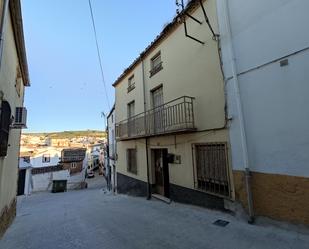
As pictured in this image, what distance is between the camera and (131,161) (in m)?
13.2

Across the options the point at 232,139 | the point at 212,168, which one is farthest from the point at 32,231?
the point at 232,139

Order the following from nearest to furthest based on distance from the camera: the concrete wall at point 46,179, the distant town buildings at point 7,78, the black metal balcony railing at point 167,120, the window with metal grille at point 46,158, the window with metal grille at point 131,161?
the distant town buildings at point 7,78
the black metal balcony railing at point 167,120
the window with metal grille at point 131,161
the concrete wall at point 46,179
the window with metal grille at point 46,158

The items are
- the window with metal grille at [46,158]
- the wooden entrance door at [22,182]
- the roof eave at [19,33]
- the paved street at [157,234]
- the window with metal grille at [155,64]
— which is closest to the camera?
the paved street at [157,234]

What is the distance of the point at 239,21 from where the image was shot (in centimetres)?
570

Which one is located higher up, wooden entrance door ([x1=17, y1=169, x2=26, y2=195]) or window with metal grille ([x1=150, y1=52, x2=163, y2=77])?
window with metal grille ([x1=150, y1=52, x2=163, y2=77])

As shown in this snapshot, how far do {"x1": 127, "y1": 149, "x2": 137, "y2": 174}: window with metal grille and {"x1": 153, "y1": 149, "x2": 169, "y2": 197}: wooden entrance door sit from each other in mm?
2378

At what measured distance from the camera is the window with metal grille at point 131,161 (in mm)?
12648

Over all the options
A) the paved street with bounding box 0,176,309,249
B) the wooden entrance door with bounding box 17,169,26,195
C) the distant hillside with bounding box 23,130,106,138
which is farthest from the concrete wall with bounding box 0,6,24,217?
the distant hillside with bounding box 23,130,106,138

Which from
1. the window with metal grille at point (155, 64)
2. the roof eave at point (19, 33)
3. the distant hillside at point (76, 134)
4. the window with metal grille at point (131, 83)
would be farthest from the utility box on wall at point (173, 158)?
the distant hillside at point (76, 134)

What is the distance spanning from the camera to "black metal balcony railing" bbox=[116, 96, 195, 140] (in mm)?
7543

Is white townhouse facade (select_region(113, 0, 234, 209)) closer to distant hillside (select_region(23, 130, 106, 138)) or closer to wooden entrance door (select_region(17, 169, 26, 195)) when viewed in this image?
wooden entrance door (select_region(17, 169, 26, 195))

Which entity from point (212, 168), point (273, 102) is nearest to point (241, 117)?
point (273, 102)

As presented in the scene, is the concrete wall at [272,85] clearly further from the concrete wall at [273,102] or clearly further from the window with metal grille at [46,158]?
the window with metal grille at [46,158]

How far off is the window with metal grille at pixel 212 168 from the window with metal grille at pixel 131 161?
19.8ft
